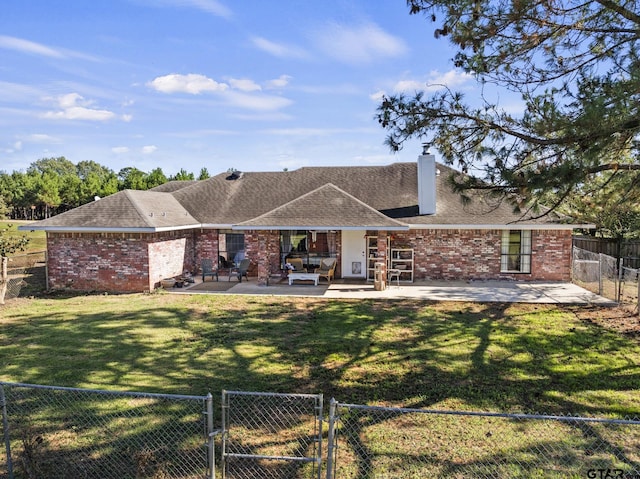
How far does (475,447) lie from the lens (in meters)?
5.90

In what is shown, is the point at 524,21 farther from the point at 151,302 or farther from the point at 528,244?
the point at 151,302

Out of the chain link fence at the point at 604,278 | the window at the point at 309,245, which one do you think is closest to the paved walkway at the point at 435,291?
the chain link fence at the point at 604,278

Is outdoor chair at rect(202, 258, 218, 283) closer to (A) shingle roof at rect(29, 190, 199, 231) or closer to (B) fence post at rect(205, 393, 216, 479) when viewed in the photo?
(A) shingle roof at rect(29, 190, 199, 231)

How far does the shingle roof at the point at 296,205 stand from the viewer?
17.0 metres

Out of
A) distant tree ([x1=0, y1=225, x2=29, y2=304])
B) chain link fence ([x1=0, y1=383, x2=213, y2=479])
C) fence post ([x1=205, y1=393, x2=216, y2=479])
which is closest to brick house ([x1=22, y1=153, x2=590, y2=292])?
distant tree ([x1=0, y1=225, x2=29, y2=304])

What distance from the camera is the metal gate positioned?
519 cm

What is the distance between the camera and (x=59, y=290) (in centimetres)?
1716

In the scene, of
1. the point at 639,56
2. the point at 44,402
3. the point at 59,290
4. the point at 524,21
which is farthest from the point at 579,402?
the point at 59,290

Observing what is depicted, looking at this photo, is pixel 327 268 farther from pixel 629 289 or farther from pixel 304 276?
pixel 629 289

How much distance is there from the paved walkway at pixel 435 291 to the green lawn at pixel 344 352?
43.2 inches

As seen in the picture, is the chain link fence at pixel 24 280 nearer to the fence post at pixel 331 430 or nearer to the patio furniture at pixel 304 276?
the patio furniture at pixel 304 276

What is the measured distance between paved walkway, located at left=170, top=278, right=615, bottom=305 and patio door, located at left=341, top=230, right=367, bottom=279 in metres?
0.86

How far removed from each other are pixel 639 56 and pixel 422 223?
11299 millimetres

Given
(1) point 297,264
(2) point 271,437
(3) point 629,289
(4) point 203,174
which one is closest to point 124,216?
(1) point 297,264
